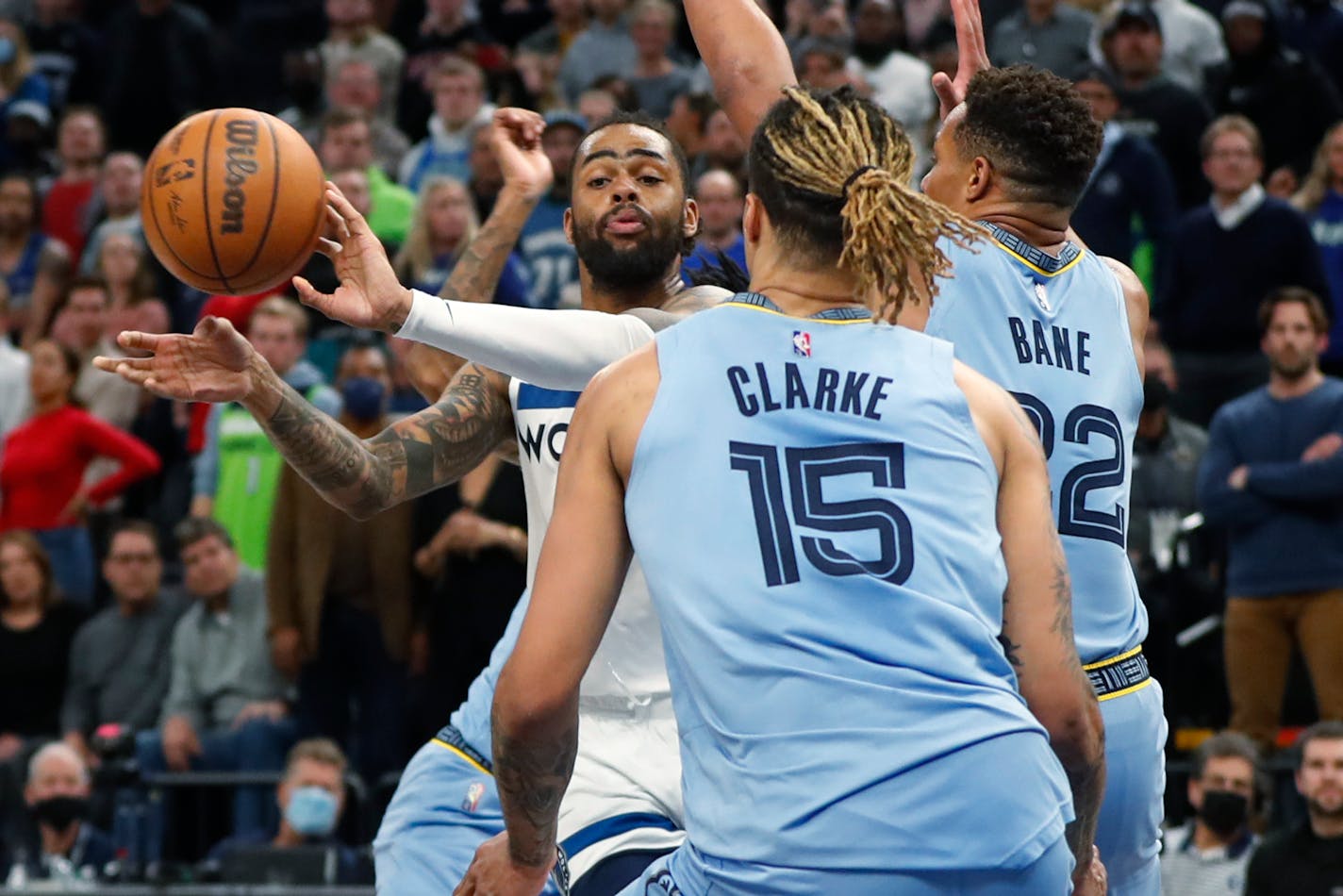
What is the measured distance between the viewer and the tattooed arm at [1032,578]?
11.5 ft

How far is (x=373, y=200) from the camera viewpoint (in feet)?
40.9

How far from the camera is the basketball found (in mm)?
4891

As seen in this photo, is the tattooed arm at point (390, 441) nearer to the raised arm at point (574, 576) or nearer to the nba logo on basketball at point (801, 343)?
the raised arm at point (574, 576)

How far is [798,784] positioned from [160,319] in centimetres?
974

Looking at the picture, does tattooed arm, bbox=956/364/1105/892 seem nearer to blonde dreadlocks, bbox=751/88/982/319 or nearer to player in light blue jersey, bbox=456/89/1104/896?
player in light blue jersey, bbox=456/89/1104/896

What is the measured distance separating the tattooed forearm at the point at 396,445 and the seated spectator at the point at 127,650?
19.2ft

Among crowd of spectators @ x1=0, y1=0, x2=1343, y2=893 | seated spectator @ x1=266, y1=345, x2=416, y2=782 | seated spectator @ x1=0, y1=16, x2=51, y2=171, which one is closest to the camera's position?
crowd of spectators @ x1=0, y1=0, x2=1343, y2=893

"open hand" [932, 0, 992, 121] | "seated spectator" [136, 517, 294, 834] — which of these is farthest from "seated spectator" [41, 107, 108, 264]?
"open hand" [932, 0, 992, 121]

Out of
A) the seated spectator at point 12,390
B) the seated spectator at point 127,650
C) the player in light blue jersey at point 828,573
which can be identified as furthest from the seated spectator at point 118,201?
the player in light blue jersey at point 828,573

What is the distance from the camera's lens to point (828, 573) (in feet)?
10.9

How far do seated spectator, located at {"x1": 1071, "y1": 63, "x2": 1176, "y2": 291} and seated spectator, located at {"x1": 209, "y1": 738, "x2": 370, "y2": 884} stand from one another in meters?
4.89

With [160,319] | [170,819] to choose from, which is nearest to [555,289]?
[160,319]

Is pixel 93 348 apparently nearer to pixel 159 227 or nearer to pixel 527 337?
pixel 159 227

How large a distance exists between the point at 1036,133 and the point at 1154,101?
26.9ft
